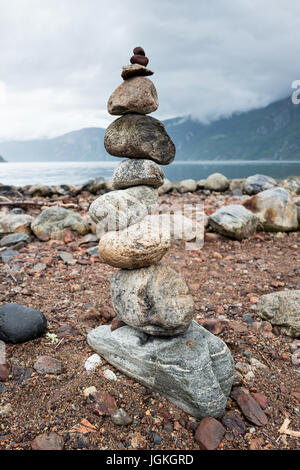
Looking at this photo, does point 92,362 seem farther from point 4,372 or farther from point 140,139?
point 140,139

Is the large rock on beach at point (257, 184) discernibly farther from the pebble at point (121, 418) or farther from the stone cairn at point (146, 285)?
the pebble at point (121, 418)

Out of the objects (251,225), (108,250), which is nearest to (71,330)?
(108,250)

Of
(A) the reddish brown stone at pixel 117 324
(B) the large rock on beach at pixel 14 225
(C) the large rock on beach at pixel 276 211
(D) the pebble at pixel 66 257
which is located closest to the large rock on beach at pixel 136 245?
(A) the reddish brown stone at pixel 117 324

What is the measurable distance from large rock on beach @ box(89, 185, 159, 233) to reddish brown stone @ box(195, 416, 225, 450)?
2484 millimetres

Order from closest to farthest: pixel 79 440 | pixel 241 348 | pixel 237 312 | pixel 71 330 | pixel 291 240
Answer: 1. pixel 79 440
2. pixel 241 348
3. pixel 71 330
4. pixel 237 312
5. pixel 291 240

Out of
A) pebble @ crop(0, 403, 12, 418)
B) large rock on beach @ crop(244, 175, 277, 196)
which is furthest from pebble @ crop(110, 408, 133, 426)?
large rock on beach @ crop(244, 175, 277, 196)

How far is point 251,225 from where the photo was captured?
10117 millimetres

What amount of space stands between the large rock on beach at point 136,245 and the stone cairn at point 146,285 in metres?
0.01

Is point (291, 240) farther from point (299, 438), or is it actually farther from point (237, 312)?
point (299, 438)

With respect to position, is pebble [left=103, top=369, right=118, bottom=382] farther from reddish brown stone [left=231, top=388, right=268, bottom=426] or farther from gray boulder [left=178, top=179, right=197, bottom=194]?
gray boulder [left=178, top=179, right=197, bottom=194]

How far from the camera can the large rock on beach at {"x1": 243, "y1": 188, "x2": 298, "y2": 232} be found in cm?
1065

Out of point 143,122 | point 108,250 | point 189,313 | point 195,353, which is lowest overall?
point 195,353

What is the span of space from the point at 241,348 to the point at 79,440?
2675 millimetres

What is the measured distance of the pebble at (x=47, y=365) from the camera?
13.0 feet
